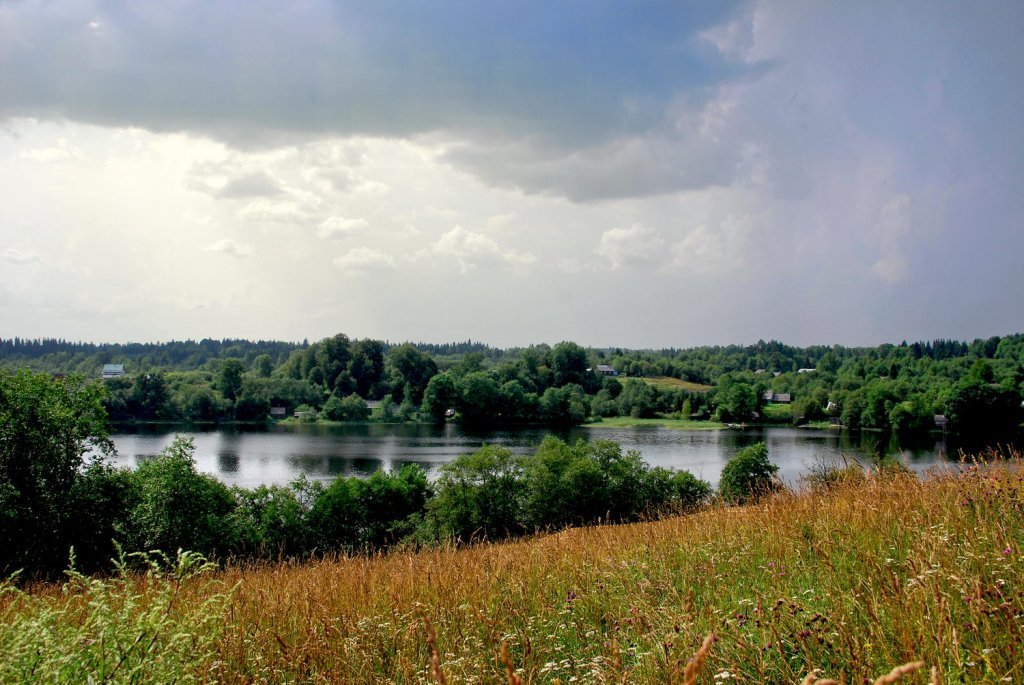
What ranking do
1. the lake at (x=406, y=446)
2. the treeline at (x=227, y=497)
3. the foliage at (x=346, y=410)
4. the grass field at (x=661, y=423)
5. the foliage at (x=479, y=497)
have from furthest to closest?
1. the foliage at (x=346, y=410)
2. the grass field at (x=661, y=423)
3. the lake at (x=406, y=446)
4. the foliage at (x=479, y=497)
5. the treeline at (x=227, y=497)

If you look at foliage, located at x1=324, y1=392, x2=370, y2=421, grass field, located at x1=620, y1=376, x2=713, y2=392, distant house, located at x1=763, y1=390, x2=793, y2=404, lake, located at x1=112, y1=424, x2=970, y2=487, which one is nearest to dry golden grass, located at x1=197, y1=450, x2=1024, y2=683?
lake, located at x1=112, y1=424, x2=970, y2=487

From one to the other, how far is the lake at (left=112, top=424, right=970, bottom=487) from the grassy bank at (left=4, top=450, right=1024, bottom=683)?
38.8 meters

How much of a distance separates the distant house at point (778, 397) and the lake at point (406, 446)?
122 ft

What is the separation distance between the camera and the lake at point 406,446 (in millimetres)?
50219

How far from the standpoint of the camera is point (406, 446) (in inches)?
2655

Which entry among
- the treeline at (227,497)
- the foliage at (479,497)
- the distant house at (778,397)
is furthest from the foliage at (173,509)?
the distant house at (778,397)

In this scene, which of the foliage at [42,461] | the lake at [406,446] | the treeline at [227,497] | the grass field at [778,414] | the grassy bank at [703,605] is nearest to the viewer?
the grassy bank at [703,605]

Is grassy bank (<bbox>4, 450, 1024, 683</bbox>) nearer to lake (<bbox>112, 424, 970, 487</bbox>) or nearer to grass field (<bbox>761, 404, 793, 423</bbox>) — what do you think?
lake (<bbox>112, 424, 970, 487</bbox>)

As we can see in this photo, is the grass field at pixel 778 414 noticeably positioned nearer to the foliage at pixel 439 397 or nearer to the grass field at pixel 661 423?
the grass field at pixel 661 423

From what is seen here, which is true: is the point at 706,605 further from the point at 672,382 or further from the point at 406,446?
the point at 672,382

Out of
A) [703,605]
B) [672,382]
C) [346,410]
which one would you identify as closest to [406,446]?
[346,410]

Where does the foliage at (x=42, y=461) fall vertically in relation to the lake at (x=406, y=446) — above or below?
above

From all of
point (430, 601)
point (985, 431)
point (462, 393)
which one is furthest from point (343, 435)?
point (430, 601)

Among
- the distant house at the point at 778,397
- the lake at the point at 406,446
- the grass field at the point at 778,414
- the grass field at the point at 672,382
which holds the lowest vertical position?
the lake at the point at 406,446
